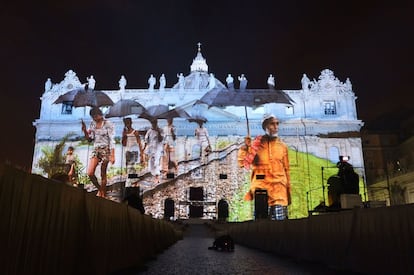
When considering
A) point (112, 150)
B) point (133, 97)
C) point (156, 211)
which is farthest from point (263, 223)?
point (133, 97)

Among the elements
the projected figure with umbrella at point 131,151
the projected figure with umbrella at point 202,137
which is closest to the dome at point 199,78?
the projected figure with umbrella at point 202,137

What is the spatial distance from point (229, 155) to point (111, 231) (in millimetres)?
31821

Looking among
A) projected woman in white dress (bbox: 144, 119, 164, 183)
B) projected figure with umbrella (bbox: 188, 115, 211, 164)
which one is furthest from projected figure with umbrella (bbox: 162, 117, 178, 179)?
projected figure with umbrella (bbox: 188, 115, 211, 164)

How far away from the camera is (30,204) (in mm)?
3578

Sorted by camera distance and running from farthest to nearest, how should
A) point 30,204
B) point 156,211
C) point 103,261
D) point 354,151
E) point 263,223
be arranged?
point 354,151 < point 156,211 < point 263,223 < point 103,261 < point 30,204

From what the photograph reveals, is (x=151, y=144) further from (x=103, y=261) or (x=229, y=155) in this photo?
(x=103, y=261)

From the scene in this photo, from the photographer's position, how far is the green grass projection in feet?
117

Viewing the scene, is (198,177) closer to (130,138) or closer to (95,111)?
(130,138)

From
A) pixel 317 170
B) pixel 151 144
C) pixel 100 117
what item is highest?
pixel 100 117

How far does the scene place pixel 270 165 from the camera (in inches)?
1447

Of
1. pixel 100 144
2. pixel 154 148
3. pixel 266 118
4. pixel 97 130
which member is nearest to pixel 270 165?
pixel 266 118

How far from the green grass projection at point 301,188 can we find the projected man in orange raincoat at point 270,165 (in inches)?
25.6

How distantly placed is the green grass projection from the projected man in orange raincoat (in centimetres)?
65

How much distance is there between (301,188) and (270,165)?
3.83 meters
